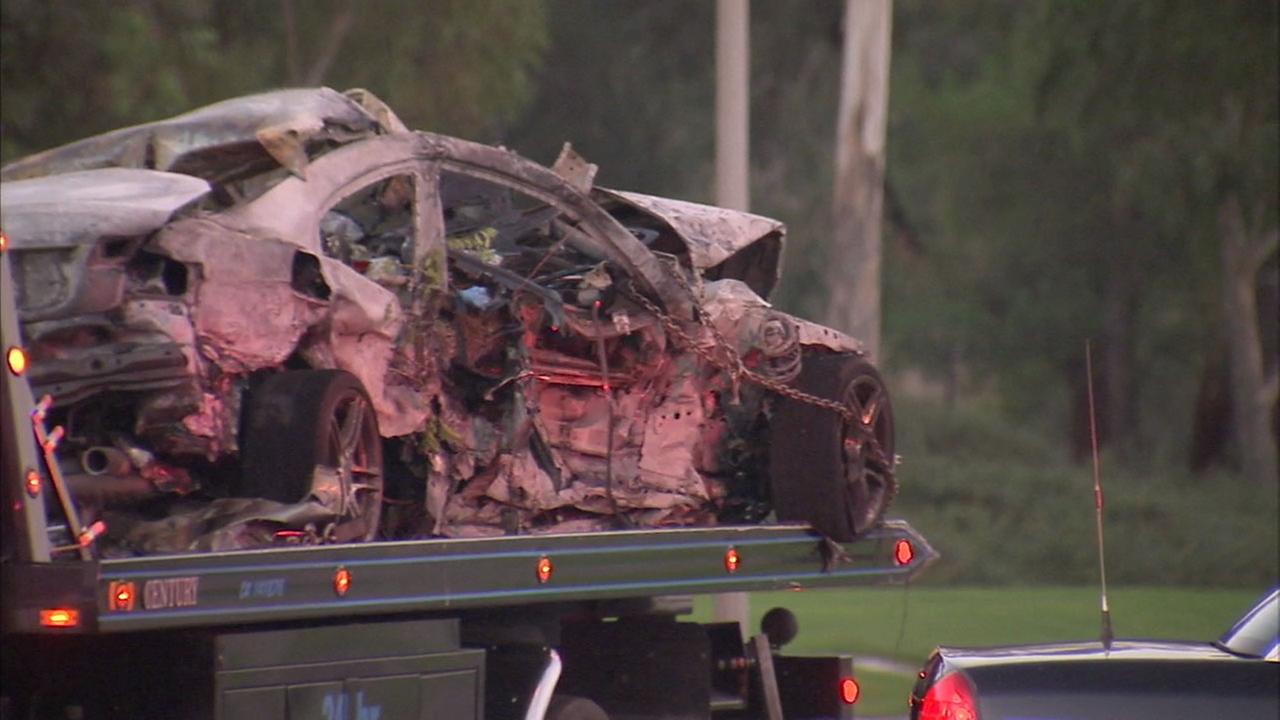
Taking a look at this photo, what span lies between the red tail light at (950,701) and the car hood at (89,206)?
10.0 feet

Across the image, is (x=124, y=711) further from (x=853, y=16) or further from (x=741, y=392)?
(x=853, y=16)

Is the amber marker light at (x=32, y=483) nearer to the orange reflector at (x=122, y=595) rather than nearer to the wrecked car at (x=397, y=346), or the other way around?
the orange reflector at (x=122, y=595)

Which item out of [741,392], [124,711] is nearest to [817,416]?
[741,392]

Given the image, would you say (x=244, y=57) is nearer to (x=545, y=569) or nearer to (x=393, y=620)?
(x=545, y=569)

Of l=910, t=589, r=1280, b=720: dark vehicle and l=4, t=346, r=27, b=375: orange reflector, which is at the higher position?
l=4, t=346, r=27, b=375: orange reflector

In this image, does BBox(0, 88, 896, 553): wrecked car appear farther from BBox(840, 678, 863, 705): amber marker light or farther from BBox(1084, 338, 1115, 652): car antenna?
BBox(1084, 338, 1115, 652): car antenna

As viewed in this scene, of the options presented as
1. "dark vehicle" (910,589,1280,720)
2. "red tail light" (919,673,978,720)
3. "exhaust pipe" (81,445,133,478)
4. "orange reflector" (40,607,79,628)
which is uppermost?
"exhaust pipe" (81,445,133,478)

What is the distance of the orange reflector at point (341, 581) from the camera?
291 inches

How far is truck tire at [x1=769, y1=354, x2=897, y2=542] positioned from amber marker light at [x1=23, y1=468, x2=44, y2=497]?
4.38 metres

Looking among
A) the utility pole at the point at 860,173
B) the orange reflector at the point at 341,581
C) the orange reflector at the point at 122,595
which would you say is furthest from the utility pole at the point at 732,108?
the orange reflector at the point at 122,595

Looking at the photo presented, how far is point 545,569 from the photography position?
8438 mm

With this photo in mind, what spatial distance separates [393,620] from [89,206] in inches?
72.3

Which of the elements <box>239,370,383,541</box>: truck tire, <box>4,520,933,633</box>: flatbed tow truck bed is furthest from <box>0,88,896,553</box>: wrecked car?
<box>4,520,933,633</box>: flatbed tow truck bed

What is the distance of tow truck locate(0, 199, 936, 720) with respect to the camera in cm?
649
